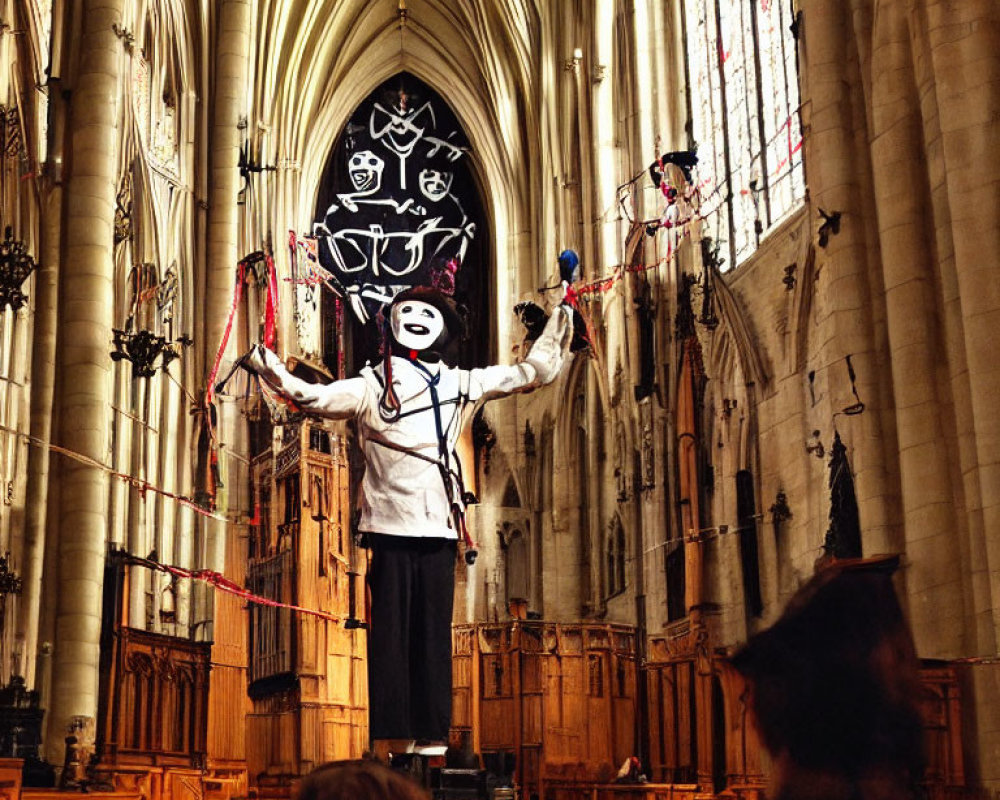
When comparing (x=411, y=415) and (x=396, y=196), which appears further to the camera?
(x=396, y=196)

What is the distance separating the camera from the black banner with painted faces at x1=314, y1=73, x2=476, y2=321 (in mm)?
32938

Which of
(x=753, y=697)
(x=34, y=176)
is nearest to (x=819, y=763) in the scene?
(x=753, y=697)

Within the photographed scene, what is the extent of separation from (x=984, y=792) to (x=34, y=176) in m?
11.4

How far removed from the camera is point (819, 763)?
1796 millimetres

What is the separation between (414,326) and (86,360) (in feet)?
25.9

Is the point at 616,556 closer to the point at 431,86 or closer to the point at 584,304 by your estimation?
the point at 584,304

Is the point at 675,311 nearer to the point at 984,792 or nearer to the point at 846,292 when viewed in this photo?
the point at 846,292

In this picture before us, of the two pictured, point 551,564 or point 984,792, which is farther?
point 551,564

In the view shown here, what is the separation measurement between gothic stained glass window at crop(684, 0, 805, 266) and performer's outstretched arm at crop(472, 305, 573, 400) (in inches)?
358

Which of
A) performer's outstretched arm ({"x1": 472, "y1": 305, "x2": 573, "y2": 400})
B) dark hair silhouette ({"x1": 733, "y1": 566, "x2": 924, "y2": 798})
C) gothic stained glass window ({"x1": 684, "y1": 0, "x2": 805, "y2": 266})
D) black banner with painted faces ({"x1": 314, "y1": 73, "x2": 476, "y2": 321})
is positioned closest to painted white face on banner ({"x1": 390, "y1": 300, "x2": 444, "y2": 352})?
performer's outstretched arm ({"x1": 472, "y1": 305, "x2": 573, "y2": 400})

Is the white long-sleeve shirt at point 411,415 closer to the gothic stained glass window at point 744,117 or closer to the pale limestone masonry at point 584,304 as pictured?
the pale limestone masonry at point 584,304

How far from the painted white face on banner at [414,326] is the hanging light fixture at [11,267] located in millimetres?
6214

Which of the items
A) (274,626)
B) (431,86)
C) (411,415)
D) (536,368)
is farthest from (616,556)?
(431,86)

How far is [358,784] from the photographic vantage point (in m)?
2.03
